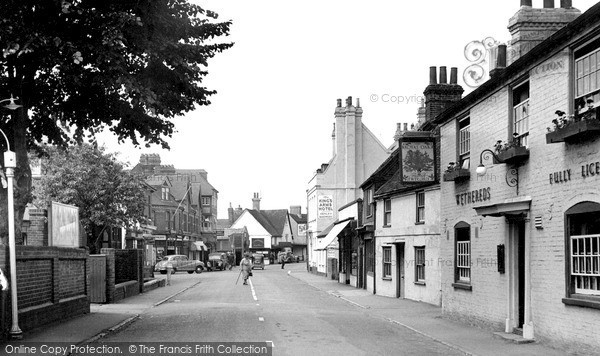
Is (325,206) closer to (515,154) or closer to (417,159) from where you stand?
(417,159)

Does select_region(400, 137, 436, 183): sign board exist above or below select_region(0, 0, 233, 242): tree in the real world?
below

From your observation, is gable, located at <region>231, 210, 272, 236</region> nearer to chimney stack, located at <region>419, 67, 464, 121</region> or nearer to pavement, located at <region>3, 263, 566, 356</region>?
pavement, located at <region>3, 263, 566, 356</region>

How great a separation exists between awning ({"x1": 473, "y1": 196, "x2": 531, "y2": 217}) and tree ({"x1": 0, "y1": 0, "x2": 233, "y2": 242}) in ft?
24.7

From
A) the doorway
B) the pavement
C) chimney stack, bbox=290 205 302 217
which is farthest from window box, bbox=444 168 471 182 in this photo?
chimney stack, bbox=290 205 302 217

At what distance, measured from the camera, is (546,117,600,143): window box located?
12.0 m

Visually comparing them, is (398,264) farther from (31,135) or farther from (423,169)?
(31,135)

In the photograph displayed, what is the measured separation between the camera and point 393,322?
66.0 feet

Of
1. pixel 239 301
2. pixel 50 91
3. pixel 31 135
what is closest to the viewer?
pixel 50 91

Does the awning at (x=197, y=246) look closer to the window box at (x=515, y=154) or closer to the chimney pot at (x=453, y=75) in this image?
the chimney pot at (x=453, y=75)

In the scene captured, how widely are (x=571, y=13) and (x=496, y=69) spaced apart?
2252 millimetres

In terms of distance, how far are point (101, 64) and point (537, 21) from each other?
33.5 ft

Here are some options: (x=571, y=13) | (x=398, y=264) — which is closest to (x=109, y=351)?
(x=571, y=13)

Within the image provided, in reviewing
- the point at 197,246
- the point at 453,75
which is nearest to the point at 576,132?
the point at 453,75

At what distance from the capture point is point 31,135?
789 inches
